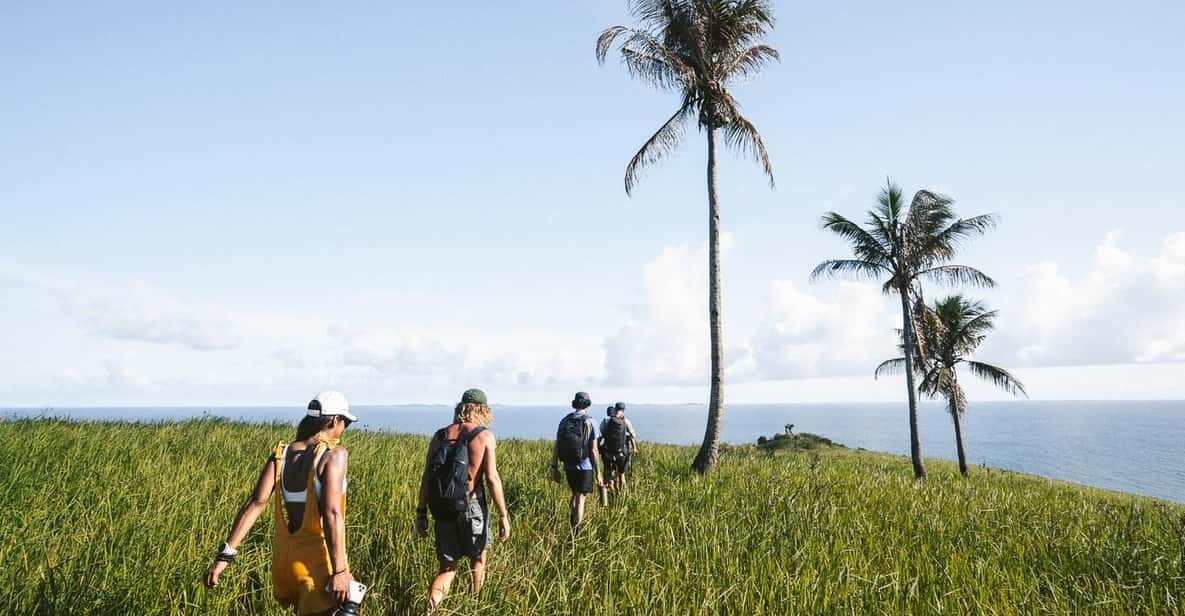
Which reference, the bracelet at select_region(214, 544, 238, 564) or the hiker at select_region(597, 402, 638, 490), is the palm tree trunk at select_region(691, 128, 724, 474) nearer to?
the hiker at select_region(597, 402, 638, 490)

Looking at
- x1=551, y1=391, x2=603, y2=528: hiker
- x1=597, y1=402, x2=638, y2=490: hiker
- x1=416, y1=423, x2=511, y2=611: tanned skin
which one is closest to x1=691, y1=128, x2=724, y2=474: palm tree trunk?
x1=597, y1=402, x2=638, y2=490: hiker

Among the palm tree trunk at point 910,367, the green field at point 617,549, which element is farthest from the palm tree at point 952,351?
the green field at point 617,549

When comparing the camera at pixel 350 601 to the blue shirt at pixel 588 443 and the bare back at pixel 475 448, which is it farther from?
the blue shirt at pixel 588 443

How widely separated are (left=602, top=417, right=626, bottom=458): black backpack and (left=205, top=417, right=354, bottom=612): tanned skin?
7207 millimetres

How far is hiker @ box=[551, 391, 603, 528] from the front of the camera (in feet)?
26.6

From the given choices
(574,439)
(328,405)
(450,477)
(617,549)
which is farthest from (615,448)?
(328,405)

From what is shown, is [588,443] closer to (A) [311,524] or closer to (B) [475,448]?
(B) [475,448]

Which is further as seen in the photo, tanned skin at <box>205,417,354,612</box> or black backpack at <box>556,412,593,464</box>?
black backpack at <box>556,412,593,464</box>

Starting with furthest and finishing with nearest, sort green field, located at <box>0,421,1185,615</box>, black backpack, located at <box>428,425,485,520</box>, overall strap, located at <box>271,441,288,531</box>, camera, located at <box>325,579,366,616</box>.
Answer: black backpack, located at <box>428,425,485,520</box>
green field, located at <box>0,421,1185,615</box>
overall strap, located at <box>271,441,288,531</box>
camera, located at <box>325,579,366,616</box>

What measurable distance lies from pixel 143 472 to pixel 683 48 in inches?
598

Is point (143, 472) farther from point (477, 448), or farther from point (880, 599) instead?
point (880, 599)

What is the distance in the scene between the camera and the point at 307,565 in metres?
3.33

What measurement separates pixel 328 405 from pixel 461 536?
6.55 feet

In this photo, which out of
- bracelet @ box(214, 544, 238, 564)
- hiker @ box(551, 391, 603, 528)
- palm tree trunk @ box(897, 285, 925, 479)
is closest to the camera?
bracelet @ box(214, 544, 238, 564)
